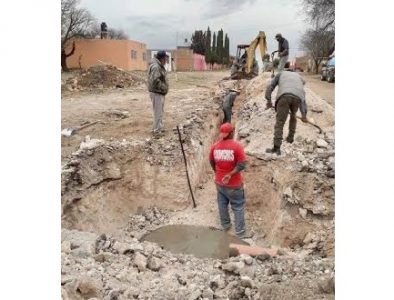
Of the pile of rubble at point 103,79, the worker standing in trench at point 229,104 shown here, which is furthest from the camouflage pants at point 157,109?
Result: the worker standing in trench at point 229,104

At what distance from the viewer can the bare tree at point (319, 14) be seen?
413cm

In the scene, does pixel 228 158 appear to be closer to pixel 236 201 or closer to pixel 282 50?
pixel 236 201

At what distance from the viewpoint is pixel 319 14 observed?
4125mm

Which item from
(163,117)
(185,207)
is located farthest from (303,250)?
(163,117)

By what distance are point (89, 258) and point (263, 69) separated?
14.4ft

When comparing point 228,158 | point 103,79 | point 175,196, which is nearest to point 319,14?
point 228,158

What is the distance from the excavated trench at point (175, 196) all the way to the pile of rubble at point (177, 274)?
548mm

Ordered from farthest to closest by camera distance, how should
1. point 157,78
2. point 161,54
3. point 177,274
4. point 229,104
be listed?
point 229,104, point 157,78, point 161,54, point 177,274

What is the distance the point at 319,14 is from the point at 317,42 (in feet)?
0.79

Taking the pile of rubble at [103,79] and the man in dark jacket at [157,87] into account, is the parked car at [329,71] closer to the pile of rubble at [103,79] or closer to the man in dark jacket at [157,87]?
the man in dark jacket at [157,87]

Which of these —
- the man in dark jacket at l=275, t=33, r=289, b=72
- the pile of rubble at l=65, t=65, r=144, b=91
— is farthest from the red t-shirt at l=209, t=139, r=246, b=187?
the pile of rubble at l=65, t=65, r=144, b=91

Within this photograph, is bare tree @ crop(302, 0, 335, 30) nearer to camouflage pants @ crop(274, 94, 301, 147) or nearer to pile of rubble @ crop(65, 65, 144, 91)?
camouflage pants @ crop(274, 94, 301, 147)

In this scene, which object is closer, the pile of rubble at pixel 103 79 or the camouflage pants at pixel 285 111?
the camouflage pants at pixel 285 111
